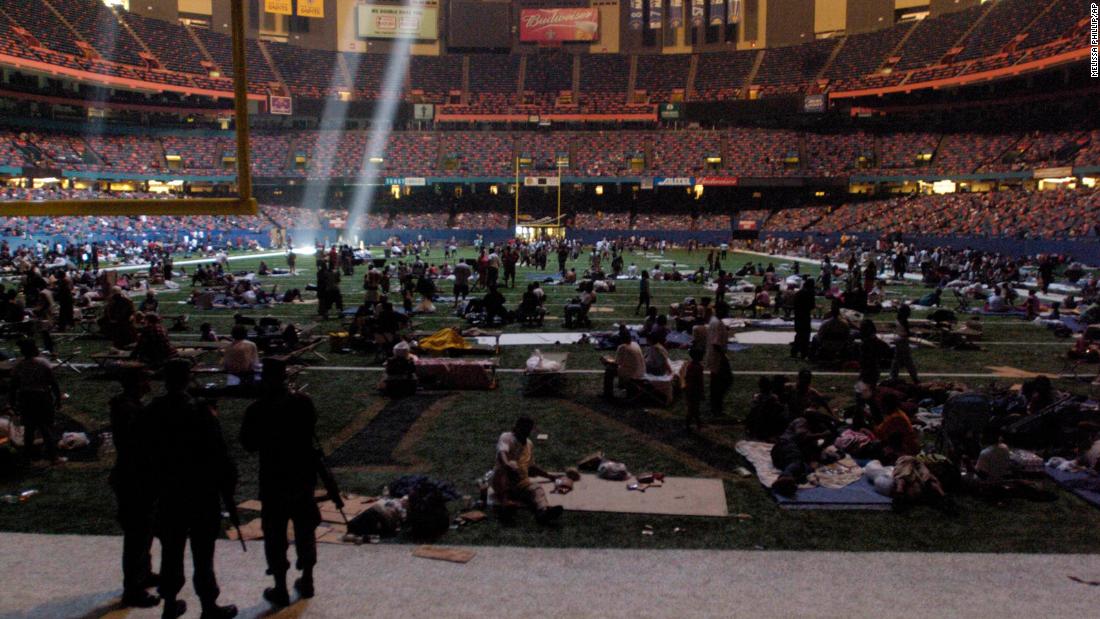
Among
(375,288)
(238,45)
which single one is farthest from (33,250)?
(238,45)

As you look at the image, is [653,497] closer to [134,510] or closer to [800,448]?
[800,448]

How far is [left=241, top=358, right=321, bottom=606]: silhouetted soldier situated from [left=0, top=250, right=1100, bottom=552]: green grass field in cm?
190

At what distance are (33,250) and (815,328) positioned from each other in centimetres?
4161

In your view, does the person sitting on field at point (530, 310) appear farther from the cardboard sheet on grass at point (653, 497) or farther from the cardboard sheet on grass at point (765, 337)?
the cardboard sheet on grass at point (653, 497)

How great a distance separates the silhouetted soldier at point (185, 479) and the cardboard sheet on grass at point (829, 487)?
540 centimetres

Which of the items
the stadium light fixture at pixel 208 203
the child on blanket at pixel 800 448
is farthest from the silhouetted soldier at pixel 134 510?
the child on blanket at pixel 800 448

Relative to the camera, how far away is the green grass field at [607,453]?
7258 mm

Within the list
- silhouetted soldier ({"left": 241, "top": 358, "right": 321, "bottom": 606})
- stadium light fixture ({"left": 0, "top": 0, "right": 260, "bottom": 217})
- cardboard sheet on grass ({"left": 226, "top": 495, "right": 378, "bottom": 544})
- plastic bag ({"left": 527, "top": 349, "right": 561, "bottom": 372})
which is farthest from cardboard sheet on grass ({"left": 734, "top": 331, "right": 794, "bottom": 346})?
silhouetted soldier ({"left": 241, "top": 358, "right": 321, "bottom": 606})

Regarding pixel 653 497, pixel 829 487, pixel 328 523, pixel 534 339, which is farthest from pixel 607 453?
pixel 534 339

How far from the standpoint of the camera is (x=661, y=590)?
→ 19.9 feet

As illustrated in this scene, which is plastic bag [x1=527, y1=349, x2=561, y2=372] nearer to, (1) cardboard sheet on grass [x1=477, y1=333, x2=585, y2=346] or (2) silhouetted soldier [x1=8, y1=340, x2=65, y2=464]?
(1) cardboard sheet on grass [x1=477, y1=333, x2=585, y2=346]

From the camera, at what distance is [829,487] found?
8547 millimetres

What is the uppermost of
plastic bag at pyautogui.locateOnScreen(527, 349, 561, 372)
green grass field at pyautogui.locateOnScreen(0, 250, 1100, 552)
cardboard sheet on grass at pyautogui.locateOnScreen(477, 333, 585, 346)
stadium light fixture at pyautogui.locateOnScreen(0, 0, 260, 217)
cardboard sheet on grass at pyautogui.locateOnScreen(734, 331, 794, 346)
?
stadium light fixture at pyautogui.locateOnScreen(0, 0, 260, 217)

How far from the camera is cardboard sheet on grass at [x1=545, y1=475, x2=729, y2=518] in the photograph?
7.96 metres
